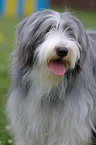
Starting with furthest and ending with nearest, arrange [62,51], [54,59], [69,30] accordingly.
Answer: [69,30] < [54,59] < [62,51]

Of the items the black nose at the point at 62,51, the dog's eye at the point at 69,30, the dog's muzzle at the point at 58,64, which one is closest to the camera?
the black nose at the point at 62,51

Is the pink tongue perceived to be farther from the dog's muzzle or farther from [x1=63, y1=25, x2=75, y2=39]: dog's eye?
[x1=63, y1=25, x2=75, y2=39]: dog's eye

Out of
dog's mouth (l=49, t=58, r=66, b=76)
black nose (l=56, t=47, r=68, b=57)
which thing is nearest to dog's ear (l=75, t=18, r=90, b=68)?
dog's mouth (l=49, t=58, r=66, b=76)

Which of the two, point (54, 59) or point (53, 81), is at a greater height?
point (54, 59)

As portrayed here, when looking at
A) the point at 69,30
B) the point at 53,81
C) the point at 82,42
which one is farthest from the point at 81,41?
the point at 53,81

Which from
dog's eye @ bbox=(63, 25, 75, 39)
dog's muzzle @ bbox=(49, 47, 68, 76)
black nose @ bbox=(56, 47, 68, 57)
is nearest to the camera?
black nose @ bbox=(56, 47, 68, 57)

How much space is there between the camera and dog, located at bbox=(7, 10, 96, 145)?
2.91 m

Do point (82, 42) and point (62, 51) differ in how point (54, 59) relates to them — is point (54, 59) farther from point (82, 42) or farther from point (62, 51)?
point (82, 42)

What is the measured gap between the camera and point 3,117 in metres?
4.59

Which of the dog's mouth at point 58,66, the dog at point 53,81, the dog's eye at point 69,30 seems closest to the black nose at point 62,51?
the dog at point 53,81

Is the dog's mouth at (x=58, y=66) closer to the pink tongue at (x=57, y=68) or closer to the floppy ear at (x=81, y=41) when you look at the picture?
the pink tongue at (x=57, y=68)

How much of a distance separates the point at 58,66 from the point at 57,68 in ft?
0.09

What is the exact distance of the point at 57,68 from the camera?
2912 millimetres

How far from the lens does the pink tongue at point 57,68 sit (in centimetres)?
290
